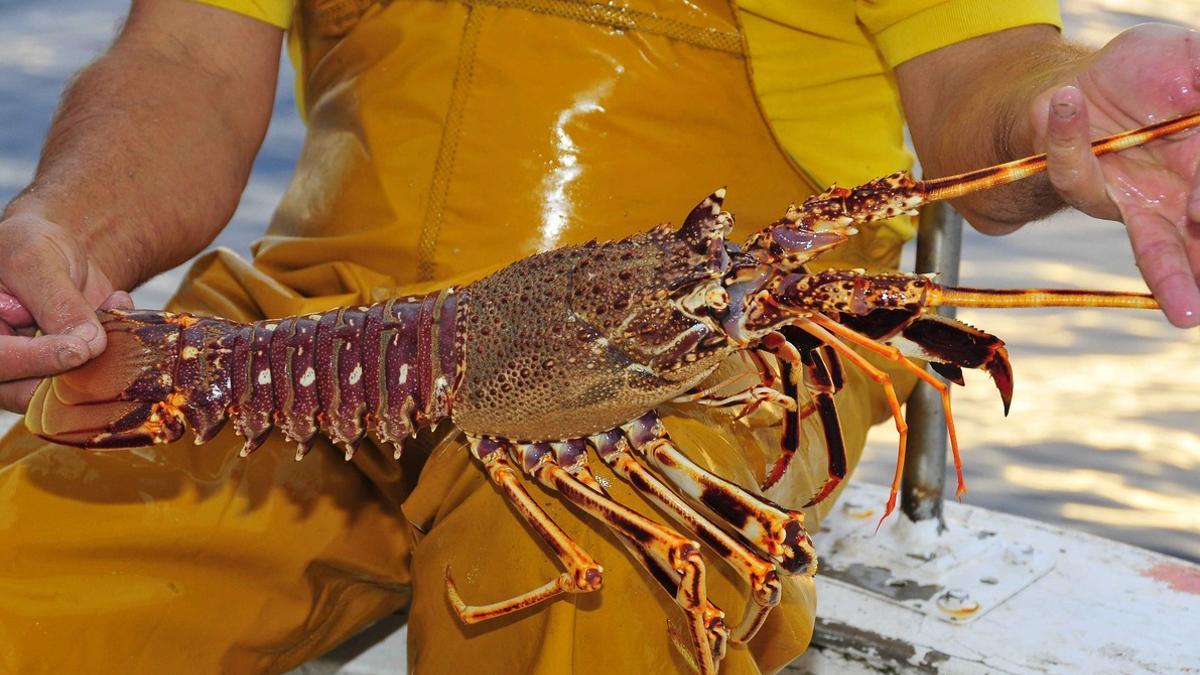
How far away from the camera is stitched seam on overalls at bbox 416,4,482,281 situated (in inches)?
75.2

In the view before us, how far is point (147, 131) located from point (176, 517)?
62 cm

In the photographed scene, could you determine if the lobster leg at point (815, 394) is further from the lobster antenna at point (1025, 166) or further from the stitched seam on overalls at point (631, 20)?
the stitched seam on overalls at point (631, 20)

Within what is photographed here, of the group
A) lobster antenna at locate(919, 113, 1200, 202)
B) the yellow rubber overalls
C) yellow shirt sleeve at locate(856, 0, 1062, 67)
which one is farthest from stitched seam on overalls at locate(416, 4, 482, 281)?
lobster antenna at locate(919, 113, 1200, 202)

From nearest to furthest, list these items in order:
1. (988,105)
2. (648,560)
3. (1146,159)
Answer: (1146,159)
(648,560)
(988,105)

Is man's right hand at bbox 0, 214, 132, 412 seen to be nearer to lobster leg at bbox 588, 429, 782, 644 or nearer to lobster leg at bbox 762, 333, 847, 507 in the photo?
lobster leg at bbox 588, 429, 782, 644

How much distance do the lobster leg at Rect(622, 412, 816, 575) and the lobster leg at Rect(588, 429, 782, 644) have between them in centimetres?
2

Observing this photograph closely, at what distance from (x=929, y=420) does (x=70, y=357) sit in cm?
138

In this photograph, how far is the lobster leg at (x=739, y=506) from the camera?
1.44 meters

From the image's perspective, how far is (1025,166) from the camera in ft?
4.09

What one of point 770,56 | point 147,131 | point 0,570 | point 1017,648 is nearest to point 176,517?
point 0,570

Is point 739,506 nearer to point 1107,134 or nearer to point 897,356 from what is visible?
point 897,356

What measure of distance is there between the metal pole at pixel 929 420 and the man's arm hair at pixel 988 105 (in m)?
0.29

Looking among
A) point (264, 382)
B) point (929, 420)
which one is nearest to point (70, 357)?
point (264, 382)

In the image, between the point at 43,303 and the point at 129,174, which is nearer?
the point at 43,303
